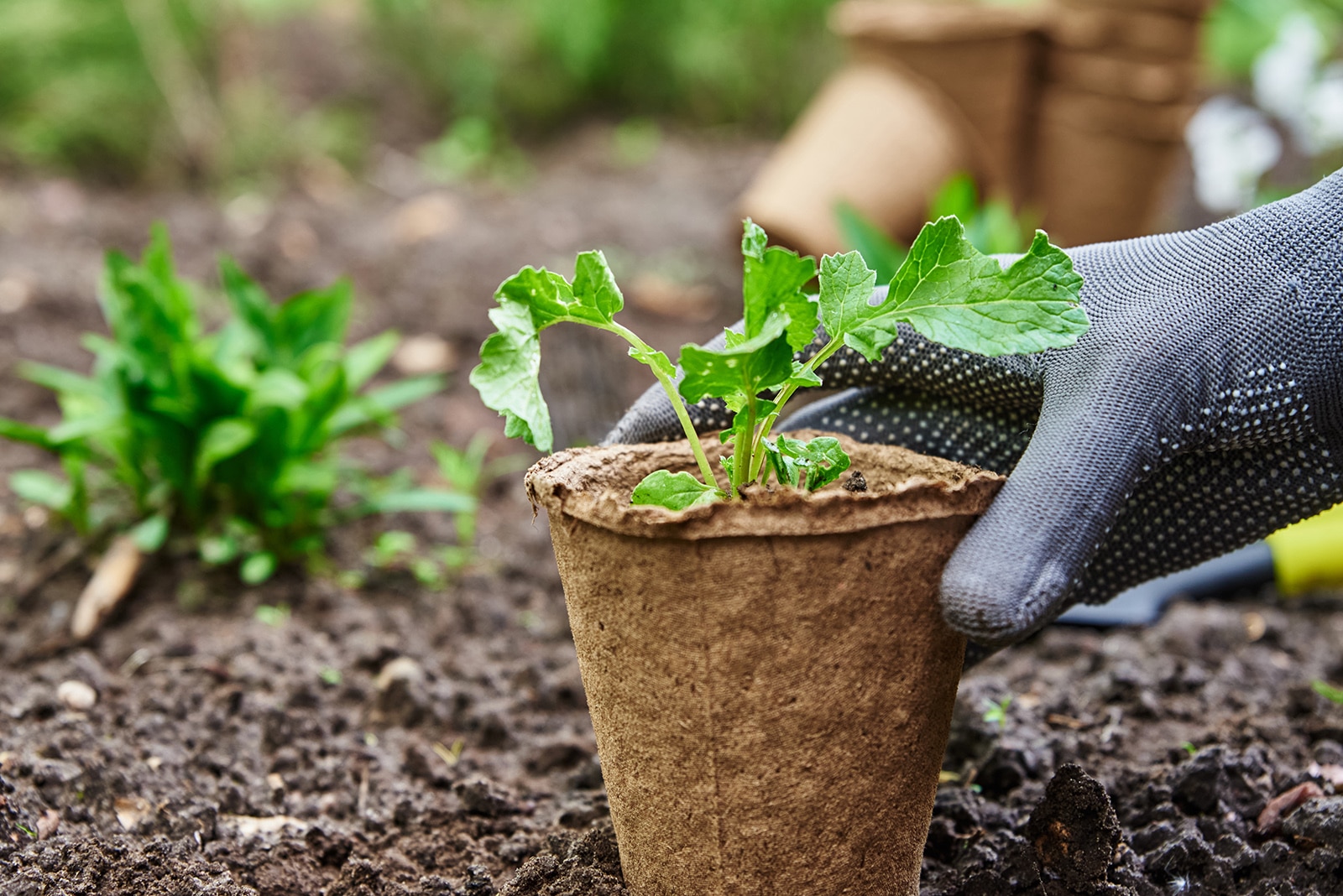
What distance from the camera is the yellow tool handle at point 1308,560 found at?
7.48 ft

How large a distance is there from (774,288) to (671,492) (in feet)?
0.71

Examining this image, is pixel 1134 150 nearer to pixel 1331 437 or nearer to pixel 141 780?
pixel 1331 437

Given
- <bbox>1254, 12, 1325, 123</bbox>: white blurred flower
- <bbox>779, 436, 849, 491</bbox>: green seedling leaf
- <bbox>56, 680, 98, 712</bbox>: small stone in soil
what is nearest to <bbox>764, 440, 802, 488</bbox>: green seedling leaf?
<bbox>779, 436, 849, 491</bbox>: green seedling leaf

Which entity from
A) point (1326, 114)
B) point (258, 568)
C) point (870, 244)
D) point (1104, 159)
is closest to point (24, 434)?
point (258, 568)

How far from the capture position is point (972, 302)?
101 centimetres

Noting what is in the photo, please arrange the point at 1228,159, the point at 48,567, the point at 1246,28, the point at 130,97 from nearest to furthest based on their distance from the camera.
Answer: the point at 48,567, the point at 1228,159, the point at 130,97, the point at 1246,28

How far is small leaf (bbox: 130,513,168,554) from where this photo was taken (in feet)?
6.86

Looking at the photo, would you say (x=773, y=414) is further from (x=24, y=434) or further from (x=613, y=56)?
(x=613, y=56)

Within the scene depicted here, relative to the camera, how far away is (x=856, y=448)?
4.07 ft

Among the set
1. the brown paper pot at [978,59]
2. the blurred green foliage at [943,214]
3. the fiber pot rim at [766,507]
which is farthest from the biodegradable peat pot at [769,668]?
the brown paper pot at [978,59]

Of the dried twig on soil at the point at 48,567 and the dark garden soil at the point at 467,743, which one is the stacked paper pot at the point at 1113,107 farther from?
the dried twig on soil at the point at 48,567

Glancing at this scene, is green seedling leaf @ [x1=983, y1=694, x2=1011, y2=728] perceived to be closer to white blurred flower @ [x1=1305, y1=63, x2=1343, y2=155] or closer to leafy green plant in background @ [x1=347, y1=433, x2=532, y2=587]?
leafy green plant in background @ [x1=347, y1=433, x2=532, y2=587]

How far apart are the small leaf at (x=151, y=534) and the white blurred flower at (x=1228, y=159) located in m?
4.03

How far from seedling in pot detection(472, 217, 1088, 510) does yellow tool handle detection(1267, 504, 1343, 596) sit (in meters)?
1.64
